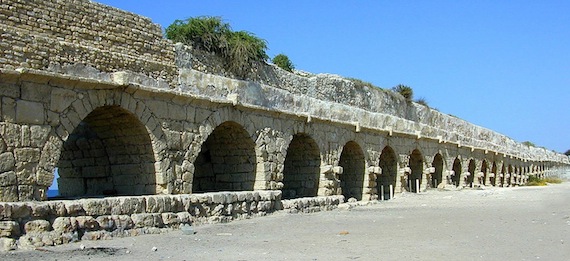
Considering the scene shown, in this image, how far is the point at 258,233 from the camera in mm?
9188

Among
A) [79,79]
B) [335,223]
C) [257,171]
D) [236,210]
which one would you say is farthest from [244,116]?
[79,79]

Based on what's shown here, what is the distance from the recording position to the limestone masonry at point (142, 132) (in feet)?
27.2

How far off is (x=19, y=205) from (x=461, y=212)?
8.52 meters

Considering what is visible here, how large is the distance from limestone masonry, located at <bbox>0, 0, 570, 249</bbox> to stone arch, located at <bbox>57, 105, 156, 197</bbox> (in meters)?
0.02

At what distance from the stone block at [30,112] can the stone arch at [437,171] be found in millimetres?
17536

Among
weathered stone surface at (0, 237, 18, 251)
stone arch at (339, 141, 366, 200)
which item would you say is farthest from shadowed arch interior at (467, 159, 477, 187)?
weathered stone surface at (0, 237, 18, 251)

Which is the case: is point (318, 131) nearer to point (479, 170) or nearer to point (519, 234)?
point (519, 234)

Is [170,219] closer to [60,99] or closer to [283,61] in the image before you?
[60,99]

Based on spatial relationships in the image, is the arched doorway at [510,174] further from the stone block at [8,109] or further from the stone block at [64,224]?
the stone block at [8,109]

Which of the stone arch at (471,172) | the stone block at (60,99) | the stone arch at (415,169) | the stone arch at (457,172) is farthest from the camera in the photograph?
the stone arch at (471,172)

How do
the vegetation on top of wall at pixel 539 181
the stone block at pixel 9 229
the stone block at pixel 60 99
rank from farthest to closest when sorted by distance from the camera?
the vegetation on top of wall at pixel 539 181 < the stone block at pixel 60 99 < the stone block at pixel 9 229

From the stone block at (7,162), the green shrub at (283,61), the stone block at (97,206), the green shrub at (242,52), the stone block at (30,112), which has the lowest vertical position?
the stone block at (97,206)

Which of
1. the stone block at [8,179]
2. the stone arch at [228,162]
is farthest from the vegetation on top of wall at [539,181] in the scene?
the stone block at [8,179]

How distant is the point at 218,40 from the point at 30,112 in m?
5.61
